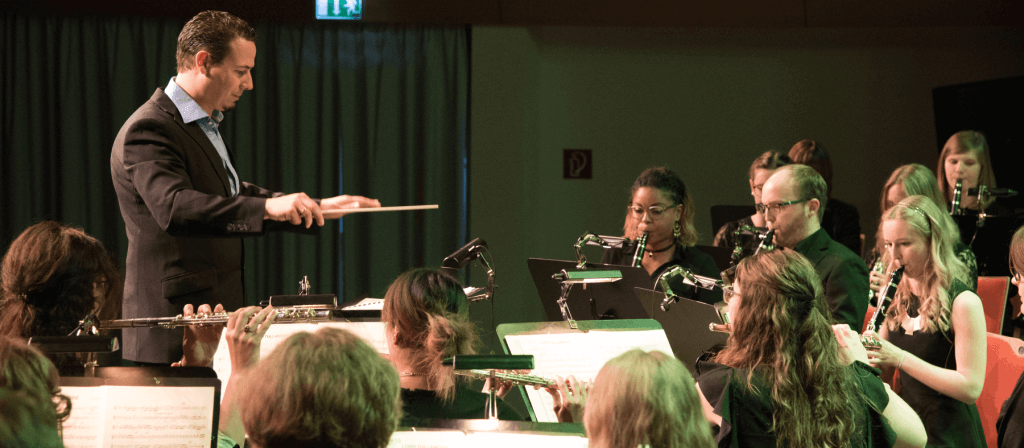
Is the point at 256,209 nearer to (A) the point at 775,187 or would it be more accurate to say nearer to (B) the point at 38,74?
(A) the point at 775,187

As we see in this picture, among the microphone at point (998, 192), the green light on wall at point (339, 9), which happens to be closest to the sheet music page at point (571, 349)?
the microphone at point (998, 192)

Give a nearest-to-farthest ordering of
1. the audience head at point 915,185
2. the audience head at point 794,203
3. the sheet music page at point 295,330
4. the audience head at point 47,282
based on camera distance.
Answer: the audience head at point 47,282 → the sheet music page at point 295,330 → the audience head at point 794,203 → the audience head at point 915,185

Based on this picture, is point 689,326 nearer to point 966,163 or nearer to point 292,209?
point 292,209

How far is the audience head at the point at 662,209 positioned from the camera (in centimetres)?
331

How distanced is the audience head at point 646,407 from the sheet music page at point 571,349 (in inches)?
27.7

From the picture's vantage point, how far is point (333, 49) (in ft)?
15.3

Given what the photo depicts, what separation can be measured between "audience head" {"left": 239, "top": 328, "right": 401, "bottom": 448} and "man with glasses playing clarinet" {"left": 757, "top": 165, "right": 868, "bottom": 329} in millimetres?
1997

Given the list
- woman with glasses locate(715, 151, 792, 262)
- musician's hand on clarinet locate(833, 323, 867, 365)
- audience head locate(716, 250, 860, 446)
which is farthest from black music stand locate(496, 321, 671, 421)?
woman with glasses locate(715, 151, 792, 262)

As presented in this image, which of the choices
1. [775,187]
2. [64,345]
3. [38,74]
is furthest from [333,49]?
[64,345]

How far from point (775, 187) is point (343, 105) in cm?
257

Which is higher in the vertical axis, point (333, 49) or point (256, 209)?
point (333, 49)

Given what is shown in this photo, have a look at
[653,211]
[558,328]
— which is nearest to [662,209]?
[653,211]

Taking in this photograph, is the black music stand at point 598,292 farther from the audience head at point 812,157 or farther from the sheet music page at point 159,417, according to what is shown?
the audience head at point 812,157

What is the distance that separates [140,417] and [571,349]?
0.97 m
